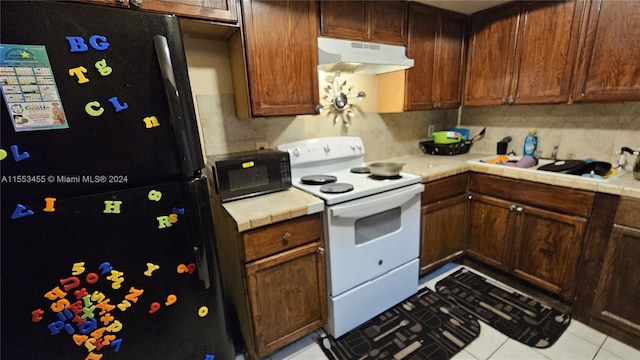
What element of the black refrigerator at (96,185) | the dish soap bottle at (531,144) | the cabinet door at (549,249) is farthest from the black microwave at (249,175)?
the dish soap bottle at (531,144)

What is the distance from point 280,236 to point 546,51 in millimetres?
2171

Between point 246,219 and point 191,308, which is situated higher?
point 246,219

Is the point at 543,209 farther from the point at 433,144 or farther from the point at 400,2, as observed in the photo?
the point at 400,2

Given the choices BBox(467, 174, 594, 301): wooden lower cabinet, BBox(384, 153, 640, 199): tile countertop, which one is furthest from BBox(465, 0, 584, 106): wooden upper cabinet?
BBox(467, 174, 594, 301): wooden lower cabinet

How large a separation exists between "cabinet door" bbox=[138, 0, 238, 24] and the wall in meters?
0.36

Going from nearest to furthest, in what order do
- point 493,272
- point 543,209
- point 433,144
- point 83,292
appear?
1. point 83,292
2. point 543,209
3. point 493,272
4. point 433,144

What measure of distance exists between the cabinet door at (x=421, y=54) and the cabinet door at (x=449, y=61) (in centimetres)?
7

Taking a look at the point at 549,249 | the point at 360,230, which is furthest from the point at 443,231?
the point at 360,230

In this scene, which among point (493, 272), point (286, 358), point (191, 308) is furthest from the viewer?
point (493, 272)

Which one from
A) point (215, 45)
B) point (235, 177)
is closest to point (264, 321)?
point (235, 177)

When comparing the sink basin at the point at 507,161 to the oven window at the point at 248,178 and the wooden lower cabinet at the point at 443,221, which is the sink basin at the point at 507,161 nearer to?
the wooden lower cabinet at the point at 443,221

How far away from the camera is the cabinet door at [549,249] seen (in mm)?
1635

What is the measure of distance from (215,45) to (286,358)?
6.20 ft

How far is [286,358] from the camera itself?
60.0 inches
